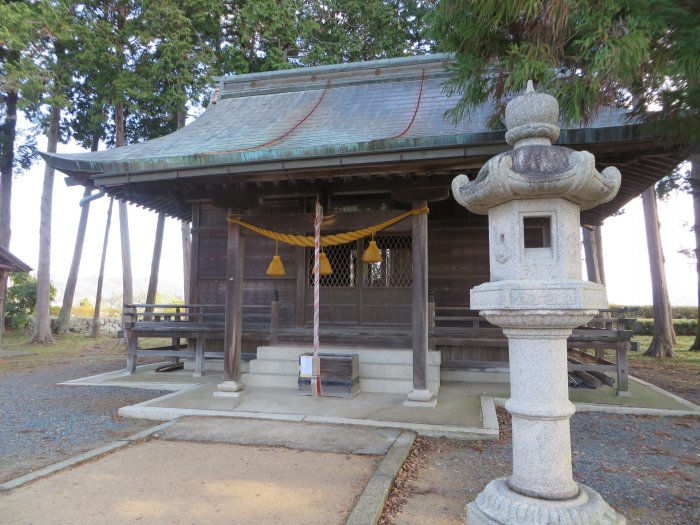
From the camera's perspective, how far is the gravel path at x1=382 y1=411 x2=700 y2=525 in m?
3.25

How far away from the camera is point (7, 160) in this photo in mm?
19297

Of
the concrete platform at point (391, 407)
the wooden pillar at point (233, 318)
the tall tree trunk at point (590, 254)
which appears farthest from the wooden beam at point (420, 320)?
the tall tree trunk at point (590, 254)

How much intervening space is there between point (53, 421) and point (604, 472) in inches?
264

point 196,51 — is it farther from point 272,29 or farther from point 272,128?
point 272,128

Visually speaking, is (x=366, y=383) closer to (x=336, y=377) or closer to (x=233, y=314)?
(x=336, y=377)

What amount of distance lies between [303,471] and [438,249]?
5753 millimetres

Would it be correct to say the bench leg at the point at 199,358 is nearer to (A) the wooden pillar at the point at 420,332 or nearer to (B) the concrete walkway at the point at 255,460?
(B) the concrete walkway at the point at 255,460

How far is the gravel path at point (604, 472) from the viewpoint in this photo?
3246 mm

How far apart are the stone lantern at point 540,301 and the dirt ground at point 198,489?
1321 millimetres

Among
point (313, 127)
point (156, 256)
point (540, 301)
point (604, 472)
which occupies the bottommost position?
point (604, 472)

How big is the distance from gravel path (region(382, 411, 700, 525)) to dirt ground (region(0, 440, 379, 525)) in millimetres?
535

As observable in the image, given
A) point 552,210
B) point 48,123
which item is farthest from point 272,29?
point 552,210

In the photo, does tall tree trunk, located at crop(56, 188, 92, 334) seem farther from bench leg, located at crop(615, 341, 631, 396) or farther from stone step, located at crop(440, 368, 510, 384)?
bench leg, located at crop(615, 341, 631, 396)

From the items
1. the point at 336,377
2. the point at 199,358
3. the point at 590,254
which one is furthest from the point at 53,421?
the point at 590,254
